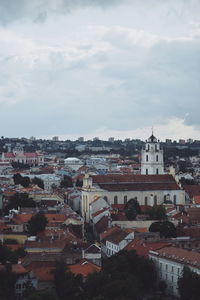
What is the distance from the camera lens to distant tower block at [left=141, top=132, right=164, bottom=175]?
212 ft

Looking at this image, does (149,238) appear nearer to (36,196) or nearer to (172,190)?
(172,190)

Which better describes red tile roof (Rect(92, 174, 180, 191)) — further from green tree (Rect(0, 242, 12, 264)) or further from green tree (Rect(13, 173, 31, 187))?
green tree (Rect(0, 242, 12, 264))

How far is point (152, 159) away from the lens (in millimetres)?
64875

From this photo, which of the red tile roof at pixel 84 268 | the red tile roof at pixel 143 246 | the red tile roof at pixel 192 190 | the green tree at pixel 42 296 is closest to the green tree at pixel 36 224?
the red tile roof at pixel 143 246

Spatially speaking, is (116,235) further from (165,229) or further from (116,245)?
(165,229)

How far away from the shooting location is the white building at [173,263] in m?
31.7

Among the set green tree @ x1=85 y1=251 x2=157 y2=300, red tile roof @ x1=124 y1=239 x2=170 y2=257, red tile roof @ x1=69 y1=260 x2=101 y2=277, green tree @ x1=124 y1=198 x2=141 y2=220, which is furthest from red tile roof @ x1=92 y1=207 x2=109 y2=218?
red tile roof @ x1=69 y1=260 x2=101 y2=277

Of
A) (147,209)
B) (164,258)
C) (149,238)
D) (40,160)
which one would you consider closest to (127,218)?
(147,209)

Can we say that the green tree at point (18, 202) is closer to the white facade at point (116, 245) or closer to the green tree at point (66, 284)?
the white facade at point (116, 245)

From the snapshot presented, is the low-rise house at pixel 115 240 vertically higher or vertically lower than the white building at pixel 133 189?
lower

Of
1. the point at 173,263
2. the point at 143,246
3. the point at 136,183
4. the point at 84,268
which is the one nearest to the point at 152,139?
the point at 136,183

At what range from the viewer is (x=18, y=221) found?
153ft

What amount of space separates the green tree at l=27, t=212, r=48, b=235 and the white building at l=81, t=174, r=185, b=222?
10803 mm

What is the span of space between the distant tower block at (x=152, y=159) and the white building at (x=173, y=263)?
30.1 metres
